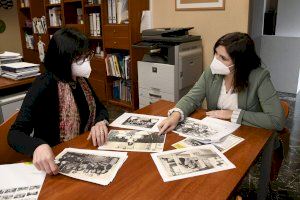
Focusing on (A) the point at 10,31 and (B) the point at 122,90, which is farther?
(A) the point at 10,31

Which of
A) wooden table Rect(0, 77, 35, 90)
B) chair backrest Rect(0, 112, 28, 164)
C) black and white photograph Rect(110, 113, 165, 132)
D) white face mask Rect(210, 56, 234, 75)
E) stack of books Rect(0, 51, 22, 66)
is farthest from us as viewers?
stack of books Rect(0, 51, 22, 66)

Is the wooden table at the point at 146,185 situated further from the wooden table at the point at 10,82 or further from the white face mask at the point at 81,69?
the wooden table at the point at 10,82

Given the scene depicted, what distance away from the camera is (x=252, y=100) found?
5.55ft

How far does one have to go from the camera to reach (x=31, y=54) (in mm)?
5848

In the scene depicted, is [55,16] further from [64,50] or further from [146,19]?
[64,50]

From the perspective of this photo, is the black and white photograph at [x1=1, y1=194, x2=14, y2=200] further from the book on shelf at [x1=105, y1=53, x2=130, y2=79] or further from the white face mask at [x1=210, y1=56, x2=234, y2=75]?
the book on shelf at [x1=105, y1=53, x2=130, y2=79]

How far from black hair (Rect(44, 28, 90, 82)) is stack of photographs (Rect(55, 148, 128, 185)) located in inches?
18.9

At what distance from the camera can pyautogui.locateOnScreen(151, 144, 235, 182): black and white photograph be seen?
42.8 inches

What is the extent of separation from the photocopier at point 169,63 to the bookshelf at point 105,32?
17.5 inches

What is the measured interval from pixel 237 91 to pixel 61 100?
1022mm

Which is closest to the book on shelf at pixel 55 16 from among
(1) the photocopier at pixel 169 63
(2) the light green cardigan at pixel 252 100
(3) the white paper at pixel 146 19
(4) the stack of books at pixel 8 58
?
(3) the white paper at pixel 146 19

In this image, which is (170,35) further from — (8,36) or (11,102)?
(8,36)

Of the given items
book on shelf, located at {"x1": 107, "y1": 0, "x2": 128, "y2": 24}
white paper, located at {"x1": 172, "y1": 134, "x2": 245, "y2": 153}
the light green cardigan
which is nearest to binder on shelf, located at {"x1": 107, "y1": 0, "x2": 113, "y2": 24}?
book on shelf, located at {"x1": 107, "y1": 0, "x2": 128, "y2": 24}

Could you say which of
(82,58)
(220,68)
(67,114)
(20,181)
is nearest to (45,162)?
(20,181)
